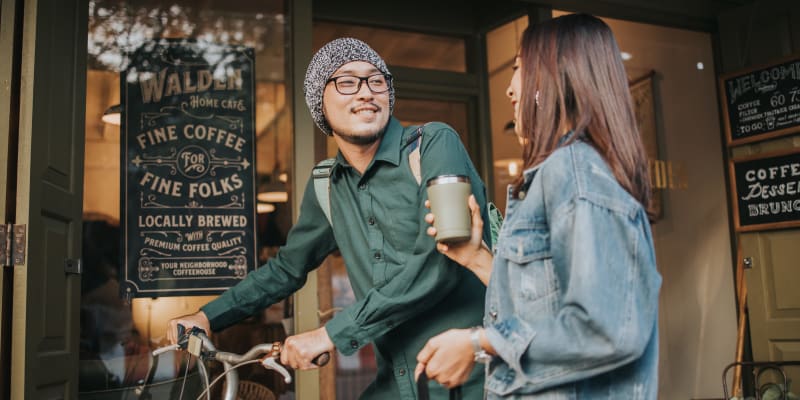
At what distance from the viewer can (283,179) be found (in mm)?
4312

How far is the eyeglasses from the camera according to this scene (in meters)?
2.16

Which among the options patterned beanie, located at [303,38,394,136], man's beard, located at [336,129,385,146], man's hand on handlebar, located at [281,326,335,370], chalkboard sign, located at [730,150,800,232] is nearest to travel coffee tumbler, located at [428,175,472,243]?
man's hand on handlebar, located at [281,326,335,370]

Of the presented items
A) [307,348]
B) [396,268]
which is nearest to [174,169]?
[396,268]

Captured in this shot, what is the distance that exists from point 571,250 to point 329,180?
3.60 feet

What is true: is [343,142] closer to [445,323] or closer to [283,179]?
[445,323]

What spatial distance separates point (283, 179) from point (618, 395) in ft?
10.6

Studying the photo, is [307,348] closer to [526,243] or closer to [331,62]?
[526,243]

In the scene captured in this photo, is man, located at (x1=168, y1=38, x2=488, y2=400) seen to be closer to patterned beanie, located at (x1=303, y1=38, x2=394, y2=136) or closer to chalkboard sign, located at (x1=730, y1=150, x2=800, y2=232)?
patterned beanie, located at (x1=303, y1=38, x2=394, y2=136)

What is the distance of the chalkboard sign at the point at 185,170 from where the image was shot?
13.4ft

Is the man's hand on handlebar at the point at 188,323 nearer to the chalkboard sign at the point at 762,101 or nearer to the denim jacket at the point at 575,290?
the denim jacket at the point at 575,290

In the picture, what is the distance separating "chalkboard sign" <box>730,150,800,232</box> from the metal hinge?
425 cm

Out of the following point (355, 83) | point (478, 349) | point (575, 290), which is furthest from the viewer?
point (355, 83)

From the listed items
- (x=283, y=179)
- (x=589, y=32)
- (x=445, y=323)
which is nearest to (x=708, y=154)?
(x=283, y=179)

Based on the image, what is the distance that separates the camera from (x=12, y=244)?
280 cm
